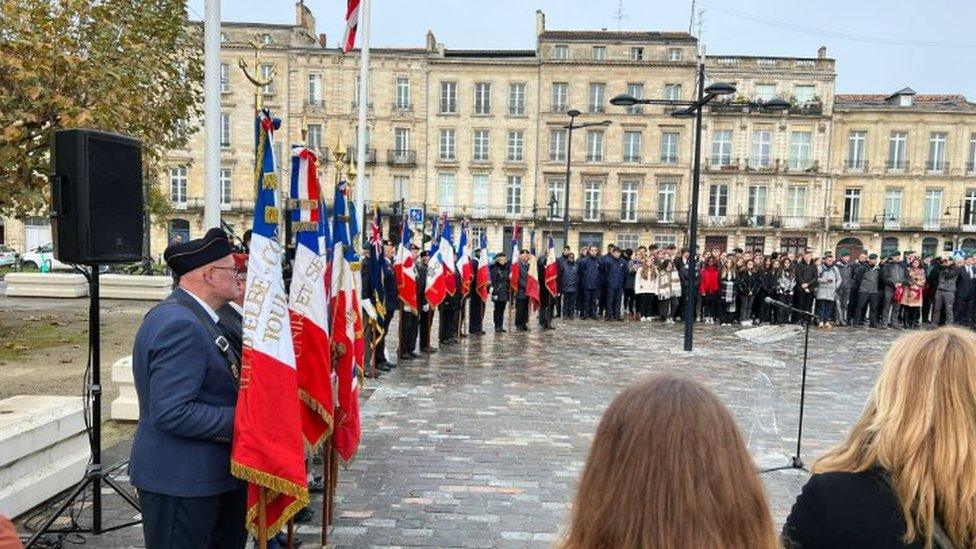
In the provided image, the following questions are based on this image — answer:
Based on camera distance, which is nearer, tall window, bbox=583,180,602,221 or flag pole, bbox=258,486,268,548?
flag pole, bbox=258,486,268,548

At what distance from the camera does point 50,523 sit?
4.27 m

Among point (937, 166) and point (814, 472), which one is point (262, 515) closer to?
point (814, 472)

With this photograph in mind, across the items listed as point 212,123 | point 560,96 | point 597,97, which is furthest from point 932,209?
point 212,123

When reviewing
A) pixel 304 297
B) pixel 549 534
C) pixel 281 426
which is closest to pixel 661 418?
pixel 281 426

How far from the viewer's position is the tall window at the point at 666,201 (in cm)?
5006

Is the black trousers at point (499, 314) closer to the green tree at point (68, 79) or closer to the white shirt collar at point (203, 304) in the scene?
the green tree at point (68, 79)

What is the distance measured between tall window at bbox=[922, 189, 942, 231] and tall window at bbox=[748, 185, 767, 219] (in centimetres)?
1238

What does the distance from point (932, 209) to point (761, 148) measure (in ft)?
47.1

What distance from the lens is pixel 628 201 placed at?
50531 mm

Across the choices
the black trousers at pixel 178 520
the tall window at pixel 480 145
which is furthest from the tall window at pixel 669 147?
the black trousers at pixel 178 520

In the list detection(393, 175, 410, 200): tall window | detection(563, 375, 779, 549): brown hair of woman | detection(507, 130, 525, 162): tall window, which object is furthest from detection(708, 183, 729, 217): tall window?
detection(563, 375, 779, 549): brown hair of woman

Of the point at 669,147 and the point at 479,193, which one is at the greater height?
the point at 669,147

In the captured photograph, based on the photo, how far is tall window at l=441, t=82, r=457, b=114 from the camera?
49.7 meters

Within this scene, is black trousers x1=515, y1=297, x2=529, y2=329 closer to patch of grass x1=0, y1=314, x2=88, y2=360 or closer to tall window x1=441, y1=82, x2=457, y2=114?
patch of grass x1=0, y1=314, x2=88, y2=360
